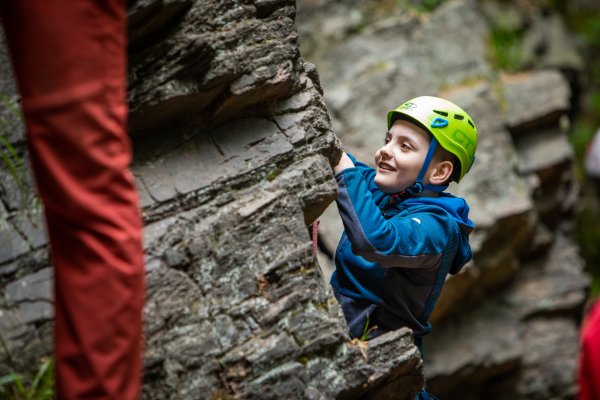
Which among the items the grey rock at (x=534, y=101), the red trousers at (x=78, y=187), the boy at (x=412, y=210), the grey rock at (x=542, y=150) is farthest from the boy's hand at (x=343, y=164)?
the grey rock at (x=534, y=101)

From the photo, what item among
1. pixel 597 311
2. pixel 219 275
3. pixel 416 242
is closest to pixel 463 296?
pixel 597 311

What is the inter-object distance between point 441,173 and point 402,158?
11.5 inches

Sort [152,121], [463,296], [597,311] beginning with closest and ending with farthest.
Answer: [152,121], [597,311], [463,296]

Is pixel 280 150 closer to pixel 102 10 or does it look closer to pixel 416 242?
pixel 416 242

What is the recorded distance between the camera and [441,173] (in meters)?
4.09

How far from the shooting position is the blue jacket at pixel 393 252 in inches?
143

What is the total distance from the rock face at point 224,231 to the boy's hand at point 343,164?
13cm

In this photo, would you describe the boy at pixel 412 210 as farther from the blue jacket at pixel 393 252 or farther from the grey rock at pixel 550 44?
the grey rock at pixel 550 44

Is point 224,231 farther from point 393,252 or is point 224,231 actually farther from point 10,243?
point 10,243

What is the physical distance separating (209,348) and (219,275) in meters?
0.36

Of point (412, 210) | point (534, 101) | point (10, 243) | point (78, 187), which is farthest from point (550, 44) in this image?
point (78, 187)

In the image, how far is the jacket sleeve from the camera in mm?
3609

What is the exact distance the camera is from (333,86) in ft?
27.6

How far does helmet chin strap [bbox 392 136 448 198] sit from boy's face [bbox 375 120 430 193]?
0.02 meters
